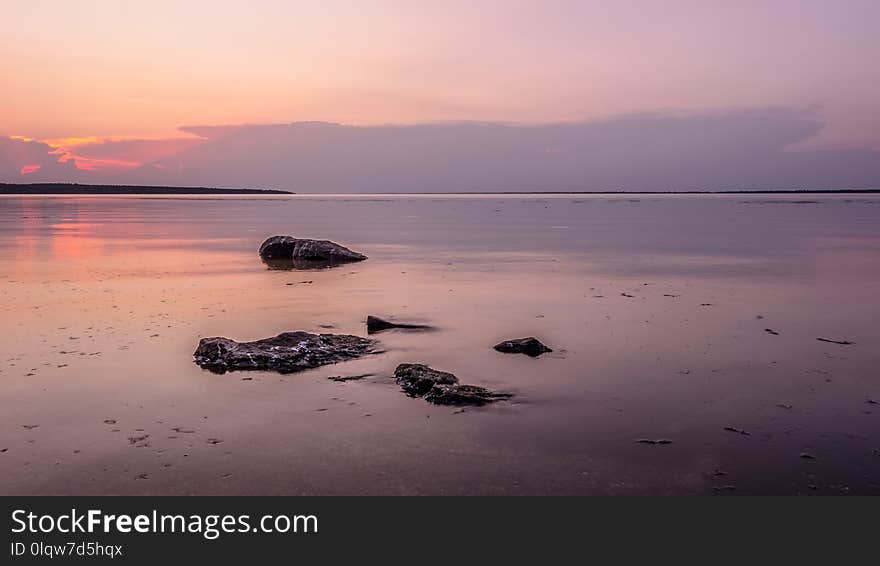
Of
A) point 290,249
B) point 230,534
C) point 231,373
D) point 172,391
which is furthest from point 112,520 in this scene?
point 290,249

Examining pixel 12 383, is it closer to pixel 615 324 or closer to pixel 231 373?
pixel 231 373

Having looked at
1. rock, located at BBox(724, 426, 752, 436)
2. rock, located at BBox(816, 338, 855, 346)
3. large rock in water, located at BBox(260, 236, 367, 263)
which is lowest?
rock, located at BBox(724, 426, 752, 436)

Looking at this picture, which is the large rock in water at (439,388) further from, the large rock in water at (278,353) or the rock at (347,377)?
the large rock in water at (278,353)

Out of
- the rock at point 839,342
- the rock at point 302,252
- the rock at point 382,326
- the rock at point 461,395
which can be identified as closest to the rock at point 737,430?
the rock at point 461,395

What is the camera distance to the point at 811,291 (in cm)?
1709

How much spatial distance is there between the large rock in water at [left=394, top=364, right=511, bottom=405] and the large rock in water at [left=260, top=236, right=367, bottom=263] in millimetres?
16411

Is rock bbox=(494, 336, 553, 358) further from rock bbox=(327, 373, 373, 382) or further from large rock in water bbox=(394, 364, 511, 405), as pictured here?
rock bbox=(327, 373, 373, 382)

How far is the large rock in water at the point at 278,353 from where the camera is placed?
9.74m

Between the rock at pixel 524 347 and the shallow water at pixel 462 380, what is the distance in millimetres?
279

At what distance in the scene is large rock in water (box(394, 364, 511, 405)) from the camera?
8258mm

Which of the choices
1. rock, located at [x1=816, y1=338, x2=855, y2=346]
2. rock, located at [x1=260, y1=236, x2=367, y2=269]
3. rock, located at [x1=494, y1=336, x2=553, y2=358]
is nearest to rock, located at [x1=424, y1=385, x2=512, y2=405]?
rock, located at [x1=494, y1=336, x2=553, y2=358]

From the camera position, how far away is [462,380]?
9.20 m

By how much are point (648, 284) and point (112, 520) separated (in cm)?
1600

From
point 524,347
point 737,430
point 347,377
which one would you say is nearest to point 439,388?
point 347,377
